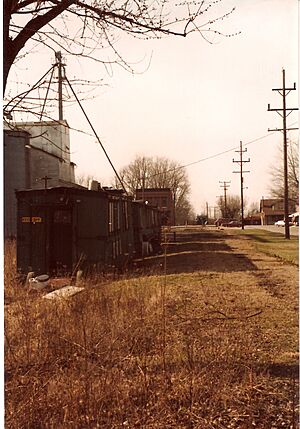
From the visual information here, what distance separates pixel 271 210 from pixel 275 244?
0.34 feet

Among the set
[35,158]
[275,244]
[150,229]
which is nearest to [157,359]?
[275,244]

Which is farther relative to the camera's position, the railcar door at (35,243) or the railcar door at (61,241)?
the railcar door at (61,241)

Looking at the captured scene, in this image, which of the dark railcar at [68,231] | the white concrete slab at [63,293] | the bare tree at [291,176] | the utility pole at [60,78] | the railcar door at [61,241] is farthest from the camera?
the railcar door at [61,241]

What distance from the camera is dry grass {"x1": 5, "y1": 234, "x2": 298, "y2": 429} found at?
1297 mm

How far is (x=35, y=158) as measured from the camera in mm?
1582

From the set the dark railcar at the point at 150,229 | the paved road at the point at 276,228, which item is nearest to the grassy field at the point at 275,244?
the paved road at the point at 276,228

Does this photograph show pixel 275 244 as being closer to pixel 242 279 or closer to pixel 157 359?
pixel 242 279

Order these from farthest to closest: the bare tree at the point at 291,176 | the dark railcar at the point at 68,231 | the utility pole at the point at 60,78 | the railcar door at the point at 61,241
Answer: the railcar door at the point at 61,241, the dark railcar at the point at 68,231, the utility pole at the point at 60,78, the bare tree at the point at 291,176

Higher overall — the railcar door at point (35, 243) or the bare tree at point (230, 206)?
the bare tree at point (230, 206)

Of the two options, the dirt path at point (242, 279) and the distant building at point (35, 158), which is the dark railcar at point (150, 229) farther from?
the distant building at point (35, 158)

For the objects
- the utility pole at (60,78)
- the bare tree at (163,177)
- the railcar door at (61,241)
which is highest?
the utility pole at (60,78)

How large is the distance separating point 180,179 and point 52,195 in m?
0.65

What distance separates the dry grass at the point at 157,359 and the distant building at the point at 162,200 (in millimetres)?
196

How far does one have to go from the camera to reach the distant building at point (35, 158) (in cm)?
145
